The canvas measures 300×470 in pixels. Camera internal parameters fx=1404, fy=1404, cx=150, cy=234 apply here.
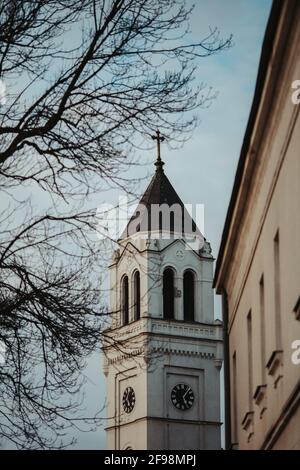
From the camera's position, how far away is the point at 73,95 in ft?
50.7

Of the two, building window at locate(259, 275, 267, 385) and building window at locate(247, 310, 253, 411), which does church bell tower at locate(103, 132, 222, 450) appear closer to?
building window at locate(247, 310, 253, 411)

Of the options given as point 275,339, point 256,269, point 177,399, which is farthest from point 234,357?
point 177,399

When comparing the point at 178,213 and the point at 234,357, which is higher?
the point at 178,213

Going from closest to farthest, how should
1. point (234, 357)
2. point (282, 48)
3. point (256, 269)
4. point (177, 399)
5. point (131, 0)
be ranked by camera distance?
point (282, 48), point (131, 0), point (256, 269), point (234, 357), point (177, 399)

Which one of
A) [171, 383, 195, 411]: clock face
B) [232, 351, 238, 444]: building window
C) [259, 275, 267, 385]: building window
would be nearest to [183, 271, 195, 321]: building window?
[171, 383, 195, 411]: clock face

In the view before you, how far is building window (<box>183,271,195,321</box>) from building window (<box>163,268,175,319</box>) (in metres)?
0.89

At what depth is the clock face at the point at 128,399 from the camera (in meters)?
87.9

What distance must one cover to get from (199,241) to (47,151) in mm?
76793

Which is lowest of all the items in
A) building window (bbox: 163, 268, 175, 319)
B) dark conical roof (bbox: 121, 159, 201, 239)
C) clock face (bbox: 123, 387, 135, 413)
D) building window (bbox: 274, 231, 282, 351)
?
building window (bbox: 274, 231, 282, 351)

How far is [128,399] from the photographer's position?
8806cm

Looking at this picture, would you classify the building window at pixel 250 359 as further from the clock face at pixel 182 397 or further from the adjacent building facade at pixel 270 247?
the clock face at pixel 182 397

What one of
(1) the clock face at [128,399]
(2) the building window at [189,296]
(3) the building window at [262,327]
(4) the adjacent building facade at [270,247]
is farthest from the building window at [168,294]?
(3) the building window at [262,327]

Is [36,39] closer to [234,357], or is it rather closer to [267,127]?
[267,127]

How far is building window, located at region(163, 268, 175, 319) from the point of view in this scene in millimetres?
88562
